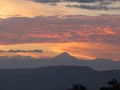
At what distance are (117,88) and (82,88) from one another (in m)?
5.01

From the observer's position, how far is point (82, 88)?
93.1 metres

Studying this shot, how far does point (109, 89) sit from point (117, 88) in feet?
A: 3.80

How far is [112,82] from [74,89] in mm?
5687

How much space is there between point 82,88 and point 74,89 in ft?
3.92

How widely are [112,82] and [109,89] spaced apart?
2.00 m

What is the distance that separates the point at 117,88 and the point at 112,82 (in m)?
1.89

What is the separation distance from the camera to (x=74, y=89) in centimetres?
9338

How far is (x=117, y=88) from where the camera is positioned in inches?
3644

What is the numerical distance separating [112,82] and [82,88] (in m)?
4.61

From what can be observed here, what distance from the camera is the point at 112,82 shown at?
309 feet

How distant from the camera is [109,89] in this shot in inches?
3642

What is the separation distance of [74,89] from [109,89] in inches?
199
